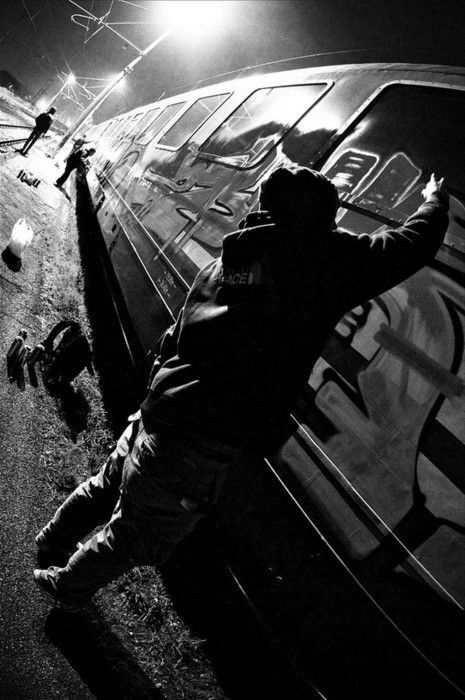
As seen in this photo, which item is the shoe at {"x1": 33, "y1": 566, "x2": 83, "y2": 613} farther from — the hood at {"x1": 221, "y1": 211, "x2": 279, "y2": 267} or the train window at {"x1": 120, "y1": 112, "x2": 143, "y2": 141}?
the train window at {"x1": 120, "y1": 112, "x2": 143, "y2": 141}

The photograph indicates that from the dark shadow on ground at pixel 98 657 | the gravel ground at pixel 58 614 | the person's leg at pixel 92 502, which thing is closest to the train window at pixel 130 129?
the gravel ground at pixel 58 614

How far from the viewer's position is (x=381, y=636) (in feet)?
4.47

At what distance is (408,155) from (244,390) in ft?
4.75

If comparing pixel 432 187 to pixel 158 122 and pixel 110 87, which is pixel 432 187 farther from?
pixel 110 87

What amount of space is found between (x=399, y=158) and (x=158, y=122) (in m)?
5.87

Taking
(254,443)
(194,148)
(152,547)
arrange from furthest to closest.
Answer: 1. (194,148)
2. (152,547)
3. (254,443)

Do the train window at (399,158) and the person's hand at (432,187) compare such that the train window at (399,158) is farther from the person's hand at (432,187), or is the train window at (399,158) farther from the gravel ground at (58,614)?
the gravel ground at (58,614)

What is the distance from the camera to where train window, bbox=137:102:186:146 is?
6.12 m

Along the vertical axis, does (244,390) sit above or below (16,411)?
above

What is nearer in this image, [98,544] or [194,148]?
[98,544]

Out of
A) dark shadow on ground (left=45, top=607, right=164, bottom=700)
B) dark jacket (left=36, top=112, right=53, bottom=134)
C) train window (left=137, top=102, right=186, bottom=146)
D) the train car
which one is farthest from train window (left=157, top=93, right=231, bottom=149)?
dark jacket (left=36, top=112, right=53, bottom=134)

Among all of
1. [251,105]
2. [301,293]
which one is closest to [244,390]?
[301,293]

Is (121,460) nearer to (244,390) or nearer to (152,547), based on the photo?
(152,547)

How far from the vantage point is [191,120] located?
4.89 m
